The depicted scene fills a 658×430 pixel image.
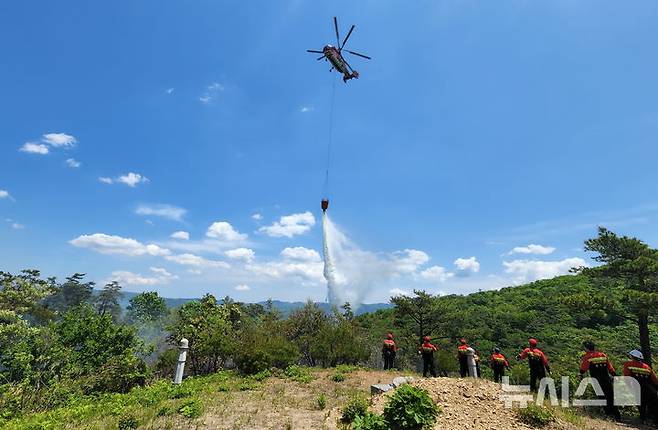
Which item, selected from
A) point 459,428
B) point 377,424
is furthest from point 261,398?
point 459,428

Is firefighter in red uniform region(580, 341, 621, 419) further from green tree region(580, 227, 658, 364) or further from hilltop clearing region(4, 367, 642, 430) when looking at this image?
green tree region(580, 227, 658, 364)

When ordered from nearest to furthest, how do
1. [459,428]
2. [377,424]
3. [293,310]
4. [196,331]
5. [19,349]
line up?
[377,424] < [459,428] < [19,349] < [196,331] < [293,310]

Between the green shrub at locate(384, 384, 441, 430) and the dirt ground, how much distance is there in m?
0.68

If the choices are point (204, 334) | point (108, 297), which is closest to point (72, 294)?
point (108, 297)

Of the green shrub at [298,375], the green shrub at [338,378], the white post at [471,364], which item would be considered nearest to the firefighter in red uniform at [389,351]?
the green shrub at [338,378]

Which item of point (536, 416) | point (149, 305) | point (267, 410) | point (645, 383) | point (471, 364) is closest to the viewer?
point (536, 416)

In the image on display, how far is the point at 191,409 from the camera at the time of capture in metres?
11.8

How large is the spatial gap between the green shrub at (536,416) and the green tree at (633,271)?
1108 centimetres

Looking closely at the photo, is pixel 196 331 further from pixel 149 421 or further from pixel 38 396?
pixel 149 421

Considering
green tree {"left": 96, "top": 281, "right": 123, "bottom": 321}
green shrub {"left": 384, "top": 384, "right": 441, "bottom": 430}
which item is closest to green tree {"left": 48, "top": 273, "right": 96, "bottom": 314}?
green tree {"left": 96, "top": 281, "right": 123, "bottom": 321}

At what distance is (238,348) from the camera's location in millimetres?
21094

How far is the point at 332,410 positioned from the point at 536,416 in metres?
6.28

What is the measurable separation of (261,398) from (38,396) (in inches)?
394

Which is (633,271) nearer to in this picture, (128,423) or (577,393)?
(577,393)
